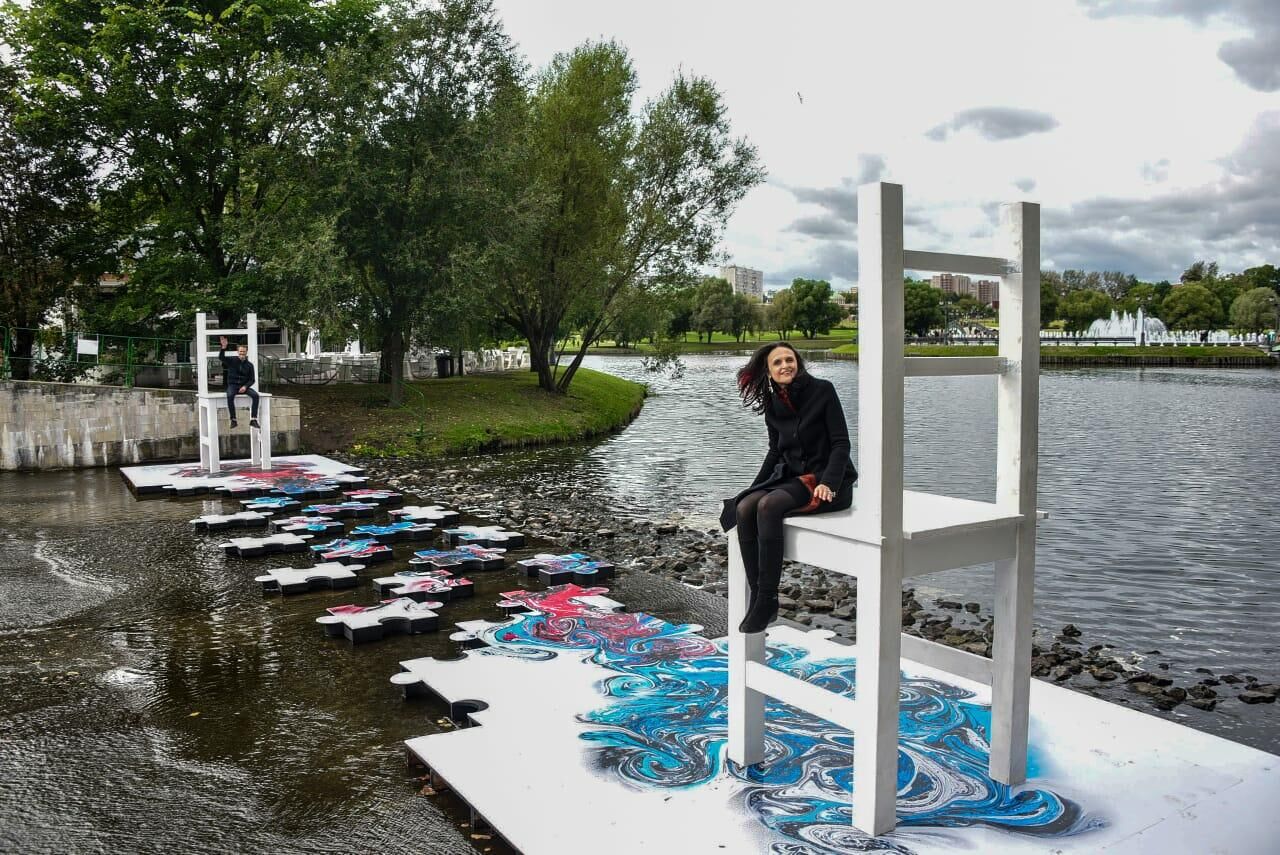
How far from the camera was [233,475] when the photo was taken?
702 inches

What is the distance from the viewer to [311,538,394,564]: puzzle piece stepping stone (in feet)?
36.9

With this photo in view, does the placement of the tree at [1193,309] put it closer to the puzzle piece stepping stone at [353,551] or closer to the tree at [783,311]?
the tree at [783,311]

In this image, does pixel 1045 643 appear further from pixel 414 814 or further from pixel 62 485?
pixel 62 485

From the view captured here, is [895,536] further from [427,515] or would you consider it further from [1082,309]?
[1082,309]

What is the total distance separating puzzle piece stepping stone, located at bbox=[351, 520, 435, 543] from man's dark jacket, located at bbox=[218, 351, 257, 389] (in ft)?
21.1

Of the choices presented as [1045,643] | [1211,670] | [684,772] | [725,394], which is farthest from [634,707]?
[725,394]

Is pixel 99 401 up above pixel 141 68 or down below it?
below

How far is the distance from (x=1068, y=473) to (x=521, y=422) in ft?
51.6

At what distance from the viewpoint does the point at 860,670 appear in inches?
185

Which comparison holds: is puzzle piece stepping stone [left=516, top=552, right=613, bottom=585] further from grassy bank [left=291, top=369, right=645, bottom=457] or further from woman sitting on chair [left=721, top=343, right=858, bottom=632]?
grassy bank [left=291, top=369, right=645, bottom=457]

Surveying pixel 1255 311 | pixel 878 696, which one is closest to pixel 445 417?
pixel 878 696

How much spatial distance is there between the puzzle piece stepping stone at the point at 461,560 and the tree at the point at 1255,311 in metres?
134

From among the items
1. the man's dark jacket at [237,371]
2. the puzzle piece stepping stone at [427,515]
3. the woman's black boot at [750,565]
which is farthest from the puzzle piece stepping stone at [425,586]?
the man's dark jacket at [237,371]

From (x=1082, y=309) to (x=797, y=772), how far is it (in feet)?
455
